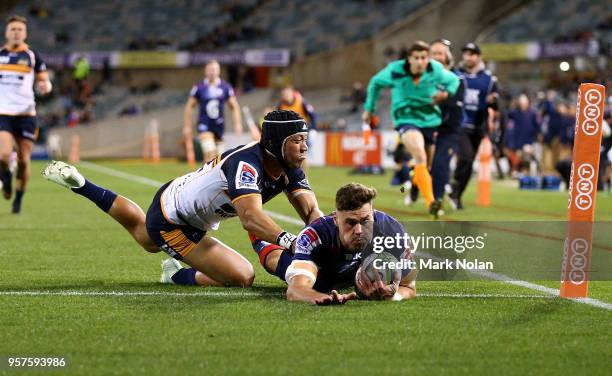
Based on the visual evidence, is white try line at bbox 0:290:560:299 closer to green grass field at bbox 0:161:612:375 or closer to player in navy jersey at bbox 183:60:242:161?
green grass field at bbox 0:161:612:375

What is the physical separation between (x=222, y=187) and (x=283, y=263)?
2.02 feet

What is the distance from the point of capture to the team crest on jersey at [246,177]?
269 inches

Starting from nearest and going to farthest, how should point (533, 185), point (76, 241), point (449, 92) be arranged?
1. point (76, 241)
2. point (449, 92)
3. point (533, 185)

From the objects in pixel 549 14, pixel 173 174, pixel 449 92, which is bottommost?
pixel 173 174

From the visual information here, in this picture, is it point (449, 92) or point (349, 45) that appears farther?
point (349, 45)

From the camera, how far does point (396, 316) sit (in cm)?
598

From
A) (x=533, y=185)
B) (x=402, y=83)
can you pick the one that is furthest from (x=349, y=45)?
(x=402, y=83)

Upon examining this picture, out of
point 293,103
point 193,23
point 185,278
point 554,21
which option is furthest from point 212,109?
point 193,23

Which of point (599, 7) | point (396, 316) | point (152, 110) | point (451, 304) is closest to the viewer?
point (396, 316)

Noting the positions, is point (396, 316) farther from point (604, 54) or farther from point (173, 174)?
point (604, 54)

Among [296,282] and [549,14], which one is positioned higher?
[549,14]

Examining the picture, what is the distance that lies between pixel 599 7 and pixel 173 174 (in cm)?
2181

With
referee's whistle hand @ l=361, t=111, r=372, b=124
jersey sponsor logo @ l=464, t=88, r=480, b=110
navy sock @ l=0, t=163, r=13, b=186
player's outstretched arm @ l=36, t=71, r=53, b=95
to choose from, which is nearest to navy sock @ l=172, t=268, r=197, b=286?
player's outstretched arm @ l=36, t=71, r=53, b=95

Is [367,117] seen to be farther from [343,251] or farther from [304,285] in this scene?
[304,285]
